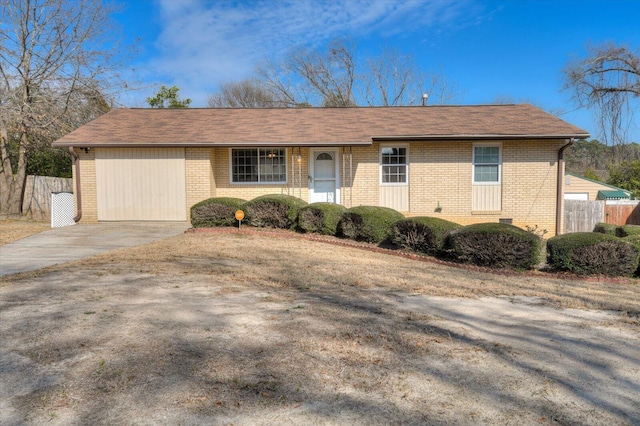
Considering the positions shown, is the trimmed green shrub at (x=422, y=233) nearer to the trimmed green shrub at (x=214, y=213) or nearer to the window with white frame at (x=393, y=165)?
the trimmed green shrub at (x=214, y=213)

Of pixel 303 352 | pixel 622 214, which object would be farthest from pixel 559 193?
pixel 303 352

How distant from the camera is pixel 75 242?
1050 cm

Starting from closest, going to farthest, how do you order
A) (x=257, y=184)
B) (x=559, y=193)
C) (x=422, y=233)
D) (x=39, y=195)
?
(x=422, y=233) < (x=559, y=193) < (x=257, y=184) < (x=39, y=195)

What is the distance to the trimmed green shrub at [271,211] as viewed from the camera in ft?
39.0

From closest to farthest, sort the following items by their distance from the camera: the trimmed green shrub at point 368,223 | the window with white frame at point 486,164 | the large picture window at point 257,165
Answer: the trimmed green shrub at point 368,223, the window with white frame at point 486,164, the large picture window at point 257,165

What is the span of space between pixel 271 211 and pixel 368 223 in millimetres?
2746

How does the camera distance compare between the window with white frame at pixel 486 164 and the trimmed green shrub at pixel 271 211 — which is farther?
the window with white frame at pixel 486 164

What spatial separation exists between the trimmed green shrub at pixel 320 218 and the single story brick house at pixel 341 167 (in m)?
3.22

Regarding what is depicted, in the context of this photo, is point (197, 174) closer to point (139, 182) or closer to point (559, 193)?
point (139, 182)

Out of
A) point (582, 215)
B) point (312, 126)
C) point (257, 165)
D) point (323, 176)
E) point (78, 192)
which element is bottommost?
point (582, 215)

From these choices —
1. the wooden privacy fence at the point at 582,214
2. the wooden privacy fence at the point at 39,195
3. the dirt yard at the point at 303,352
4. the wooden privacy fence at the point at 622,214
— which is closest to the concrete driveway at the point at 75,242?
the dirt yard at the point at 303,352

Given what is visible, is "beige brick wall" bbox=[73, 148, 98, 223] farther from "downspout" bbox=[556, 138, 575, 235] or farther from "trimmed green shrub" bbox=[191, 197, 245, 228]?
"downspout" bbox=[556, 138, 575, 235]

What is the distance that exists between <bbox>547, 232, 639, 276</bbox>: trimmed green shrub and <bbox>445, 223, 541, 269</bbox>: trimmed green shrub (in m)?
0.59

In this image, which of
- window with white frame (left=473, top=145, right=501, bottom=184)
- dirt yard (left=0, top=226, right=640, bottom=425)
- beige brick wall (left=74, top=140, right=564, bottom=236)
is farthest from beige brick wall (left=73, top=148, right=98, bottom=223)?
window with white frame (left=473, top=145, right=501, bottom=184)
